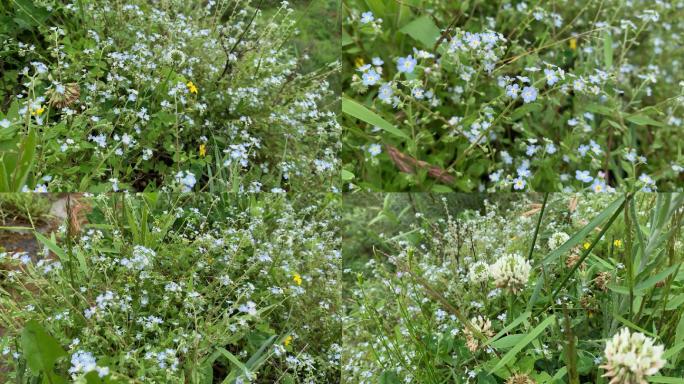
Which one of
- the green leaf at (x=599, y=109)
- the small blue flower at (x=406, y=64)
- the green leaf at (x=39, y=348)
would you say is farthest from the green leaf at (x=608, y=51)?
the green leaf at (x=39, y=348)

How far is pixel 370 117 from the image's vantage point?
9.41 feet

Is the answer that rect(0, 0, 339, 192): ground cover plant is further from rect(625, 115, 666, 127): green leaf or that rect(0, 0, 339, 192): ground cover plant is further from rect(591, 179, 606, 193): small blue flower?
rect(625, 115, 666, 127): green leaf

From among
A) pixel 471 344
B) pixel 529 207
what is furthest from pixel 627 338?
pixel 529 207

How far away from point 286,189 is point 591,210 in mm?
1215

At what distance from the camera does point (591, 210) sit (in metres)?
2.71

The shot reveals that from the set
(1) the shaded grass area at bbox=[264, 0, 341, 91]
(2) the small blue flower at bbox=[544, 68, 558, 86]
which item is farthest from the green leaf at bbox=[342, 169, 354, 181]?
(2) the small blue flower at bbox=[544, 68, 558, 86]

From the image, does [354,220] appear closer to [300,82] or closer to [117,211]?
[300,82]

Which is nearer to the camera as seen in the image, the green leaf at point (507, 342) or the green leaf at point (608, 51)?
the green leaf at point (507, 342)

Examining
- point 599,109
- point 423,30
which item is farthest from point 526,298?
point 423,30

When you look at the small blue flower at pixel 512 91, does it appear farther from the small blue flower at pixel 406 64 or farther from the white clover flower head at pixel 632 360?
the white clover flower head at pixel 632 360

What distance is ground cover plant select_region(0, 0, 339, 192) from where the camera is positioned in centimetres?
266

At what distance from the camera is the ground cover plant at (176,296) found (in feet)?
6.79

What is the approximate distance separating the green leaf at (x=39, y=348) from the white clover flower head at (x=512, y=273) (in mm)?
1198

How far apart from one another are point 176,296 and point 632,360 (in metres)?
1.31
